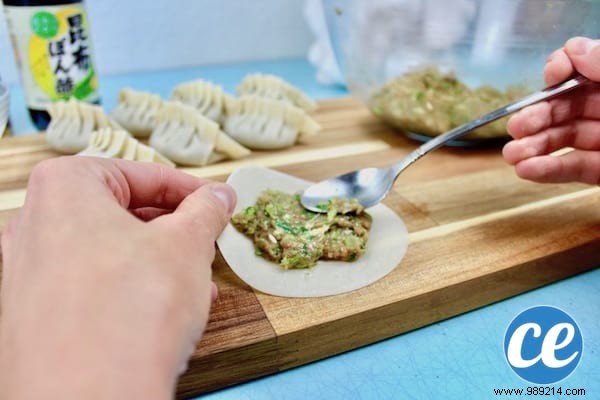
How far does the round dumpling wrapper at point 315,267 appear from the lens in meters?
0.86

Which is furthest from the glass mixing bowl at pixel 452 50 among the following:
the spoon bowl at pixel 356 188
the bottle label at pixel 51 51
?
the bottle label at pixel 51 51

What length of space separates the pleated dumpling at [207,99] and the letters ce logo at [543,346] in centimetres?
105

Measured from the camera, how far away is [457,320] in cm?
90

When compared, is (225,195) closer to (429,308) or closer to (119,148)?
(429,308)

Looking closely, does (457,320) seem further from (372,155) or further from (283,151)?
(283,151)

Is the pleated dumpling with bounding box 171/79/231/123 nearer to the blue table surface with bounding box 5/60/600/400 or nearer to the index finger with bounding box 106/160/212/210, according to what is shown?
the index finger with bounding box 106/160/212/210

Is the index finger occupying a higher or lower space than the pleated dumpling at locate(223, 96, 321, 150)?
higher

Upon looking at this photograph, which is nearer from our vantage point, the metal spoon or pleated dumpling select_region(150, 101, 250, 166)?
the metal spoon

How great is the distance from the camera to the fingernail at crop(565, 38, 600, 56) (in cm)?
98

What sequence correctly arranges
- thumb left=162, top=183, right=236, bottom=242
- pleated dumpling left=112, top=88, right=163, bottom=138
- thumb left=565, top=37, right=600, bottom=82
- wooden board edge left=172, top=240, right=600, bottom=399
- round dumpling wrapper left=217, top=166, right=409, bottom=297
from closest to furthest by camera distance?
1. thumb left=162, top=183, right=236, bottom=242
2. wooden board edge left=172, top=240, right=600, bottom=399
3. round dumpling wrapper left=217, top=166, right=409, bottom=297
4. thumb left=565, top=37, right=600, bottom=82
5. pleated dumpling left=112, top=88, right=163, bottom=138

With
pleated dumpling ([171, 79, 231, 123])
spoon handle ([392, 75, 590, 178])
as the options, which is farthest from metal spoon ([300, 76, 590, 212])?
pleated dumpling ([171, 79, 231, 123])

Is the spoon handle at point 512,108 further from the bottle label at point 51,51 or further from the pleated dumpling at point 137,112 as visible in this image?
the bottle label at point 51,51

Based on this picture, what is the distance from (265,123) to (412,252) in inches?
25.6

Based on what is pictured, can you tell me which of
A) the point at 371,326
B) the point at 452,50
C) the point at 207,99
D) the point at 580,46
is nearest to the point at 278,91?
the point at 207,99
